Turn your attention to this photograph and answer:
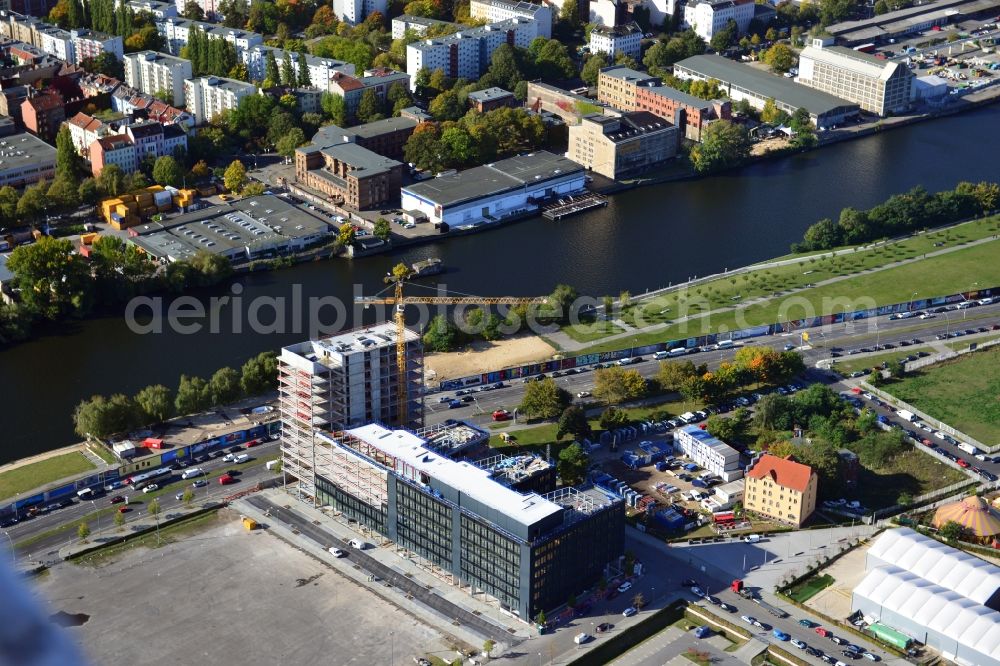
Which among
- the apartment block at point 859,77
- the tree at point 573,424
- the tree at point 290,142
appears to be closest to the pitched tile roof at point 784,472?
the tree at point 573,424

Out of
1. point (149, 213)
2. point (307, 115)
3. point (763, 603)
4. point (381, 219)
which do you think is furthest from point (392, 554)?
point (307, 115)

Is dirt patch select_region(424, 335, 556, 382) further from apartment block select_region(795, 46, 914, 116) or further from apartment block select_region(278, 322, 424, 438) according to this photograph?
apartment block select_region(795, 46, 914, 116)

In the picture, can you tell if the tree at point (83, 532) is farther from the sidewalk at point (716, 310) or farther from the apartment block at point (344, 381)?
the sidewalk at point (716, 310)

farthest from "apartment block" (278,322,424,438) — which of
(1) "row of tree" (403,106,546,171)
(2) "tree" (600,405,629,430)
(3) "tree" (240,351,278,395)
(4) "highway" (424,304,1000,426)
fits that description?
(1) "row of tree" (403,106,546,171)

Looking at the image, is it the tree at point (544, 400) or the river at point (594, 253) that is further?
the river at point (594, 253)

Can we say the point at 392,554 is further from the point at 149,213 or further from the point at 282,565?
the point at 149,213

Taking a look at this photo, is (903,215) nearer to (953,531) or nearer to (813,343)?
(813,343)

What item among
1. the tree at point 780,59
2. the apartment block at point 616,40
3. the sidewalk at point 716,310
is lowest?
the sidewalk at point 716,310
